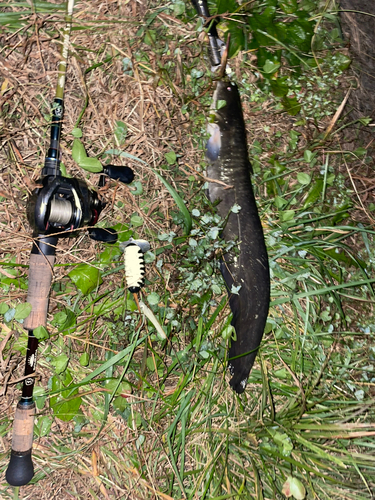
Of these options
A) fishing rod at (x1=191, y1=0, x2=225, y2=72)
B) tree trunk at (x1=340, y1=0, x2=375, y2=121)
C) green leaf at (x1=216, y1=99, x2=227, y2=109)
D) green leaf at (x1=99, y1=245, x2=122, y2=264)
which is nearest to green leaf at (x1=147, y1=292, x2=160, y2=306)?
green leaf at (x1=99, y1=245, x2=122, y2=264)

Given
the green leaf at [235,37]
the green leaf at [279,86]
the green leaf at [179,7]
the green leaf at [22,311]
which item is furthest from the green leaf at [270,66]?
the green leaf at [22,311]

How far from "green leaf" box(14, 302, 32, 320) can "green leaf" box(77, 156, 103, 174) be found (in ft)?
2.63

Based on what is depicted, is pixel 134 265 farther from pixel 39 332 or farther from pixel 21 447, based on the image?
pixel 21 447

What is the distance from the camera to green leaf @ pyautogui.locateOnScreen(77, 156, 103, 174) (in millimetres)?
1943

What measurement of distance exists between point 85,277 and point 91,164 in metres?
0.64

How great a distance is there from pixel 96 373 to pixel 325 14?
2.71 metres

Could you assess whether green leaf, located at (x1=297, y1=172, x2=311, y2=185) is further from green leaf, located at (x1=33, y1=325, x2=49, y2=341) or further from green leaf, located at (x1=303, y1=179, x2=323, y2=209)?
green leaf, located at (x1=33, y1=325, x2=49, y2=341)

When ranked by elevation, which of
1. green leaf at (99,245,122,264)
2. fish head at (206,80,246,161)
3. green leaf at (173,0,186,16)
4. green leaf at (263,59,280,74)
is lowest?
green leaf at (99,245,122,264)

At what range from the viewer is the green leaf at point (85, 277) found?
2008 mm

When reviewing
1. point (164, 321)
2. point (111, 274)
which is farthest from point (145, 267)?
point (164, 321)

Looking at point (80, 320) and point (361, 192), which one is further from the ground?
point (361, 192)

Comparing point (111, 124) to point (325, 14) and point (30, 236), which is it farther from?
point (325, 14)

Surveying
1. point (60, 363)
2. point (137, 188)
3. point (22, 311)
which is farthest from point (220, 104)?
point (60, 363)

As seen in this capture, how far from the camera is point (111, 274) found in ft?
6.96
